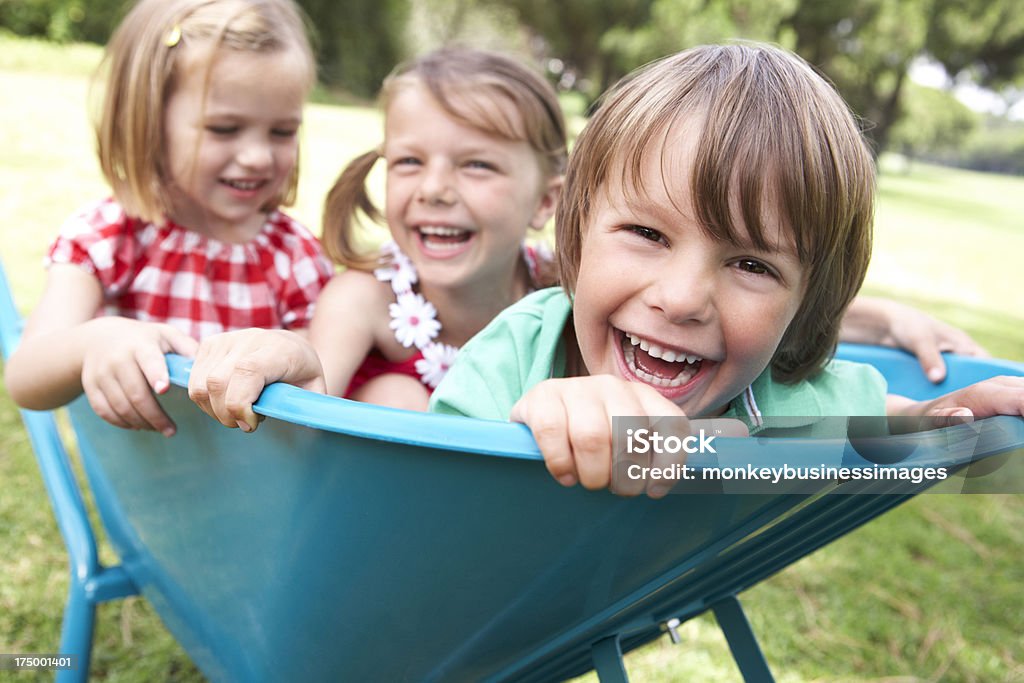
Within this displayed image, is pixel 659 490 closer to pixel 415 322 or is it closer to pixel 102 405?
pixel 102 405

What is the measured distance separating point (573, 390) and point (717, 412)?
1.43 ft

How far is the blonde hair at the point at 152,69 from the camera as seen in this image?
158 cm

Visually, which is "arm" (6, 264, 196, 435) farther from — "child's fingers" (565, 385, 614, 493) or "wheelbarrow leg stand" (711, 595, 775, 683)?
"wheelbarrow leg stand" (711, 595, 775, 683)

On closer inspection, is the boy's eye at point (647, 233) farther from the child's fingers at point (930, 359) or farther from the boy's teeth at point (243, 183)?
the boy's teeth at point (243, 183)

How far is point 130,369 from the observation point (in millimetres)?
1013

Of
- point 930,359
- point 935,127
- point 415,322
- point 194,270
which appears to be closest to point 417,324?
point 415,322

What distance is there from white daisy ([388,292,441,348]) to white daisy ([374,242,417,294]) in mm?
17

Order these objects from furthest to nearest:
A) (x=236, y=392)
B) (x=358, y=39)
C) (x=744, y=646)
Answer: (x=358, y=39) < (x=744, y=646) < (x=236, y=392)

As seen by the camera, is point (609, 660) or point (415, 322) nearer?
point (609, 660)

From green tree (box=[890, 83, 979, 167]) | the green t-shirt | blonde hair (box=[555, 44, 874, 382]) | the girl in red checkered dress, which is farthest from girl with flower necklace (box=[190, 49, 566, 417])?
green tree (box=[890, 83, 979, 167])

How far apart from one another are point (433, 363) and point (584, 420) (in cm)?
84

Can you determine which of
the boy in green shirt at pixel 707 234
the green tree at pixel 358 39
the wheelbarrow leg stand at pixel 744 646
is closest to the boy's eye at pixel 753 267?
the boy in green shirt at pixel 707 234

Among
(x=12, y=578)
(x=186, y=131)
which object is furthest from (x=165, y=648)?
(x=186, y=131)

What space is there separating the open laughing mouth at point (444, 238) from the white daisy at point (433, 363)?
0.16m
